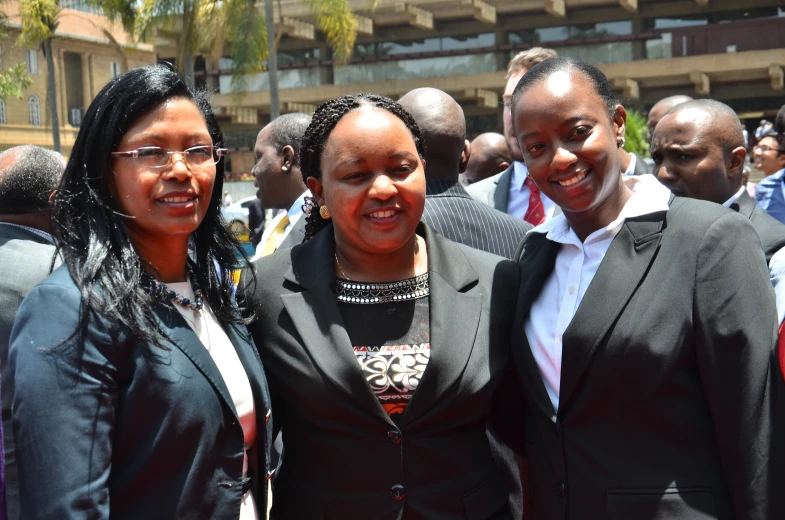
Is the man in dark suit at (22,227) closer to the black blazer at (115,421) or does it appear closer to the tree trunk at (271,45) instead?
the black blazer at (115,421)

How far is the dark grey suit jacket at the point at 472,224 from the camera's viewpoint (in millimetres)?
3490

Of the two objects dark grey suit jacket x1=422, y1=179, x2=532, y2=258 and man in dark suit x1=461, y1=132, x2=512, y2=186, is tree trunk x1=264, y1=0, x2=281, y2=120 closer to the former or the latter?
man in dark suit x1=461, y1=132, x2=512, y2=186

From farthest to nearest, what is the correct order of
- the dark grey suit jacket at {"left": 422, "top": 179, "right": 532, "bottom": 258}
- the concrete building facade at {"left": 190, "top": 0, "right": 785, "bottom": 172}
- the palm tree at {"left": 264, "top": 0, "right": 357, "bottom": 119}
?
the concrete building facade at {"left": 190, "top": 0, "right": 785, "bottom": 172}
the palm tree at {"left": 264, "top": 0, "right": 357, "bottom": 119}
the dark grey suit jacket at {"left": 422, "top": 179, "right": 532, "bottom": 258}

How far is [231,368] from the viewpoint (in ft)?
7.75

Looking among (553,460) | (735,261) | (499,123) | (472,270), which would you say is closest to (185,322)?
(472,270)

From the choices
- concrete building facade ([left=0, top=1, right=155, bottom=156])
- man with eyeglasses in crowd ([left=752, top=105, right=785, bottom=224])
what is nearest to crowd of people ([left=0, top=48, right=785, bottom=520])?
man with eyeglasses in crowd ([left=752, top=105, right=785, bottom=224])

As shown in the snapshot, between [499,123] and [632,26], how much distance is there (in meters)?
5.08

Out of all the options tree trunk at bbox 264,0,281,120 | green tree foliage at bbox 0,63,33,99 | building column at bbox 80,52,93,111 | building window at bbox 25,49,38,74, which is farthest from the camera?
building column at bbox 80,52,93,111

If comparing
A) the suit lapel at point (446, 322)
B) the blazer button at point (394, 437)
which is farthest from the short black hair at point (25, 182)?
the blazer button at point (394, 437)

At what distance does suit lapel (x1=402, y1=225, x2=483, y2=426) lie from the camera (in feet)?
8.04

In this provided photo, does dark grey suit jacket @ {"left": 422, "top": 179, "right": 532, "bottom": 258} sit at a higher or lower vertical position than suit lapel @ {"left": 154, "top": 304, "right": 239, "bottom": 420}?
higher

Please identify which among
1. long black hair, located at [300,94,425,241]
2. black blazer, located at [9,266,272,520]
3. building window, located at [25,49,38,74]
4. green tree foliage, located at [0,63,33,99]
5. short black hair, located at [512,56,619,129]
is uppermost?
building window, located at [25,49,38,74]

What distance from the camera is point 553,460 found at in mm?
2480

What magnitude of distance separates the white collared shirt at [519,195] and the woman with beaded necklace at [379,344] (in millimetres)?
2309
